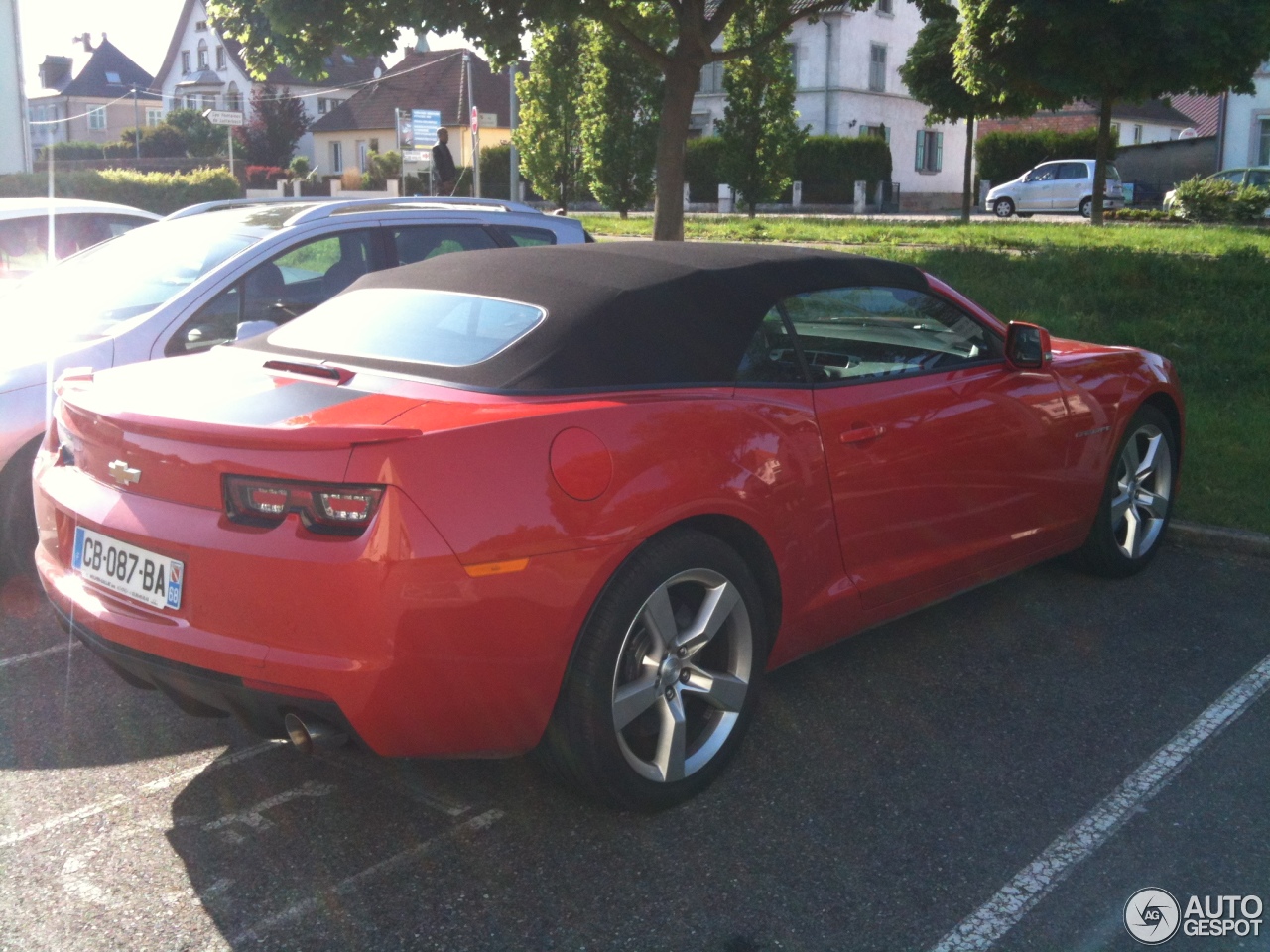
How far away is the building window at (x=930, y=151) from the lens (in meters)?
A: 54.2

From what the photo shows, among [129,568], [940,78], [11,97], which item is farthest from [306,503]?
[940,78]

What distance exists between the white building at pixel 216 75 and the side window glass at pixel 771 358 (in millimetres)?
78282

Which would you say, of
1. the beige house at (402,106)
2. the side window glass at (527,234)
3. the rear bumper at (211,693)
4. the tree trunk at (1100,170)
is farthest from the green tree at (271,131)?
the rear bumper at (211,693)

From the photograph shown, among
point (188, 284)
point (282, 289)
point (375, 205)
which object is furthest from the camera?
point (375, 205)

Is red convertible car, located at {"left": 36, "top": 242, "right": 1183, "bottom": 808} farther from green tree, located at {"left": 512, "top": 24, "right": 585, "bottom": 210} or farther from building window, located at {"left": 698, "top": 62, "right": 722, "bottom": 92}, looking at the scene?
building window, located at {"left": 698, "top": 62, "right": 722, "bottom": 92}

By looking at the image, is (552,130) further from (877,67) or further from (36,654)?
(36,654)

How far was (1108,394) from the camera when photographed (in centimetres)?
543

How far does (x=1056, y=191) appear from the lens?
40.3 m

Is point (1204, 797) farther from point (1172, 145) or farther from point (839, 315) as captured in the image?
point (1172, 145)

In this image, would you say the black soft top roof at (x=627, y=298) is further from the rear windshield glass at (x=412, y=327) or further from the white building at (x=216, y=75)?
the white building at (x=216, y=75)

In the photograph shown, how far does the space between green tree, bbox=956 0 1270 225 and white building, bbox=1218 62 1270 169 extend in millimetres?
24840

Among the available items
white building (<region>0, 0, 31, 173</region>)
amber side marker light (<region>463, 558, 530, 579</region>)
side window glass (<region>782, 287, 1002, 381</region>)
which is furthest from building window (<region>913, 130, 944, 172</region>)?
amber side marker light (<region>463, 558, 530, 579</region>)

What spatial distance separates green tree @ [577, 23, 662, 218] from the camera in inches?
1297

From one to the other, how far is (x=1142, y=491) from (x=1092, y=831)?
2694 millimetres
